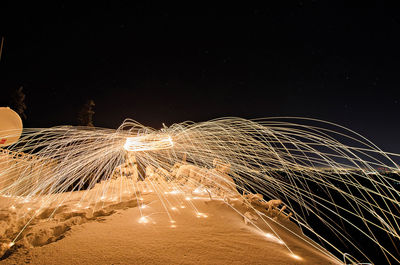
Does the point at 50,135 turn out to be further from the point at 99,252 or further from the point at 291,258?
the point at 291,258

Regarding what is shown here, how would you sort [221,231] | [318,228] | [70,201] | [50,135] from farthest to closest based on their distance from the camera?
[318,228], [50,135], [70,201], [221,231]

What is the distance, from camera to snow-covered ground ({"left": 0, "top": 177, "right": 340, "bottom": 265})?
9.68ft

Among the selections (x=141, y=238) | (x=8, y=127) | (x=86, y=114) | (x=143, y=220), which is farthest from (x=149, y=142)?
(x=86, y=114)

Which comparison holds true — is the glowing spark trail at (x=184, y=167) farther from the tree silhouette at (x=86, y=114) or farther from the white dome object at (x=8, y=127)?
the tree silhouette at (x=86, y=114)

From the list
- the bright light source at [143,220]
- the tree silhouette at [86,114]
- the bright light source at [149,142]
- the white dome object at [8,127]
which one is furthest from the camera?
the tree silhouette at [86,114]

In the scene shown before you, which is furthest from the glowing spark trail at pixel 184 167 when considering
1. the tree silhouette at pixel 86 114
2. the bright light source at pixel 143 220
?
the tree silhouette at pixel 86 114

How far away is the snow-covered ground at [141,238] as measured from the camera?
295 cm

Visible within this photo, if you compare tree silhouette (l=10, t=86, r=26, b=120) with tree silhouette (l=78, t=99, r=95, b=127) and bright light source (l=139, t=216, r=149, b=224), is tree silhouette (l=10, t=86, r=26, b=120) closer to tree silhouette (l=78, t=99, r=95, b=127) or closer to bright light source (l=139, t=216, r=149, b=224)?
tree silhouette (l=78, t=99, r=95, b=127)

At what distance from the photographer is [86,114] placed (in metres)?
20.1

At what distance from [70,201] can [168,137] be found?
149 inches

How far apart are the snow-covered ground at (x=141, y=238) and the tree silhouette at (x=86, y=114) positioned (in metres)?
16.5

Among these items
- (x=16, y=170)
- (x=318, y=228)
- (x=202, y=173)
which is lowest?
(x=318, y=228)

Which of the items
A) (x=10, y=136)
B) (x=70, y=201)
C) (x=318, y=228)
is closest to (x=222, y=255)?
(x=70, y=201)

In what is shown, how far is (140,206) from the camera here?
5.52 meters
